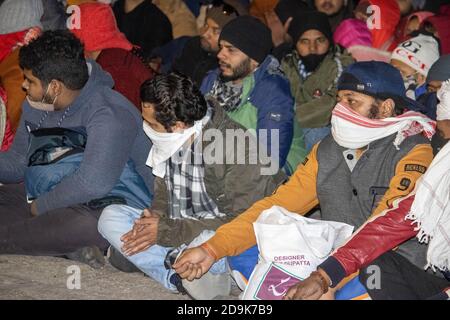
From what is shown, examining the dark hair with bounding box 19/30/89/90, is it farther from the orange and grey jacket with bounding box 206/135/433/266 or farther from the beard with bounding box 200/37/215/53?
the beard with bounding box 200/37/215/53

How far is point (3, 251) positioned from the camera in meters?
5.57

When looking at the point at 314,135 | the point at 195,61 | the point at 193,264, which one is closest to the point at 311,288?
the point at 193,264

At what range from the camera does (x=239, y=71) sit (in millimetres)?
6309

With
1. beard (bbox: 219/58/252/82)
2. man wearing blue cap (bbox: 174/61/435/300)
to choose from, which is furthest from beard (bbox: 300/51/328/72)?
man wearing blue cap (bbox: 174/61/435/300)

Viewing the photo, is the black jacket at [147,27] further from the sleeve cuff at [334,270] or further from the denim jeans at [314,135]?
the sleeve cuff at [334,270]

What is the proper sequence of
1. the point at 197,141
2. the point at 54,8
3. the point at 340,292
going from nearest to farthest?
the point at 340,292 → the point at 197,141 → the point at 54,8

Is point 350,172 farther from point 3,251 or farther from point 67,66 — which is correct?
point 3,251

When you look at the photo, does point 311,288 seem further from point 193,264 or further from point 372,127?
point 372,127

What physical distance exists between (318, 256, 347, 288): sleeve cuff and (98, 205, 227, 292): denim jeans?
1.02 metres

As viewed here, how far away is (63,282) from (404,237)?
2.19 meters

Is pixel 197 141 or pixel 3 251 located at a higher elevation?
pixel 197 141
